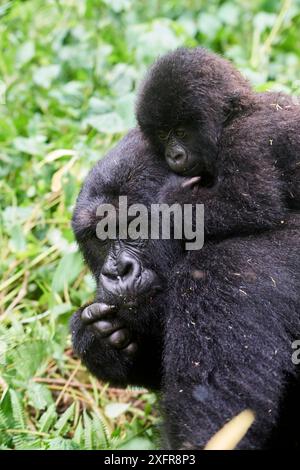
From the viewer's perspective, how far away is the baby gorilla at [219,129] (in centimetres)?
283

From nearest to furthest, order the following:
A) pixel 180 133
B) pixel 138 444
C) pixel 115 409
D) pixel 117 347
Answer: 1. pixel 180 133
2. pixel 117 347
3. pixel 138 444
4. pixel 115 409

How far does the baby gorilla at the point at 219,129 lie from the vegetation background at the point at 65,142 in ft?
2.69

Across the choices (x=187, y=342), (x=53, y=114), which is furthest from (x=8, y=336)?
(x=53, y=114)

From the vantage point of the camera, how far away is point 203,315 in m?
2.61

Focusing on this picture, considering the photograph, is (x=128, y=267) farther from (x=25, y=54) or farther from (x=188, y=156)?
(x=25, y=54)

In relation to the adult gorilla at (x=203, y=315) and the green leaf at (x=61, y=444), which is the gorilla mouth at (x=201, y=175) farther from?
the green leaf at (x=61, y=444)

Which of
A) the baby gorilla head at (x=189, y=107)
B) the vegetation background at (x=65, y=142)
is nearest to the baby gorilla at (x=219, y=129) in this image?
the baby gorilla head at (x=189, y=107)

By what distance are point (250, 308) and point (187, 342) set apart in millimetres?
244

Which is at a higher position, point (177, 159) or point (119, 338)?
point (177, 159)

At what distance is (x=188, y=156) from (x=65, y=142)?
1.91 metres

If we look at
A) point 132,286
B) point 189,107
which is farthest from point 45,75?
point 132,286

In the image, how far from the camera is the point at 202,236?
283 cm

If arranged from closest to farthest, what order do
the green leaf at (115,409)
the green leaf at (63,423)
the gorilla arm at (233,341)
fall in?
the gorilla arm at (233,341) → the green leaf at (63,423) → the green leaf at (115,409)

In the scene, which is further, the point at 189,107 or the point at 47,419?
the point at 47,419
